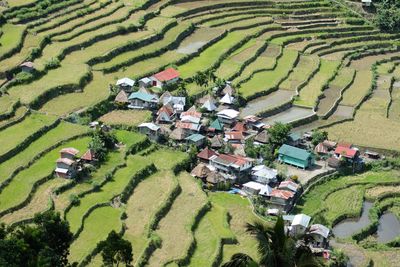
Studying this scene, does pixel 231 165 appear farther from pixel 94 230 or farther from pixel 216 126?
pixel 94 230

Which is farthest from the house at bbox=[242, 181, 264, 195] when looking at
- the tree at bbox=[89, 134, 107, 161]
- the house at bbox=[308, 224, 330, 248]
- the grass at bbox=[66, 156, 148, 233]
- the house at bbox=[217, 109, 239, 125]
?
the tree at bbox=[89, 134, 107, 161]

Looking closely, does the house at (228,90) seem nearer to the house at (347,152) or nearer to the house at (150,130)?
the house at (150,130)

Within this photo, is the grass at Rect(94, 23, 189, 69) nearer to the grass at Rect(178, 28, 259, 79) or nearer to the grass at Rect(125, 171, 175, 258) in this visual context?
the grass at Rect(178, 28, 259, 79)

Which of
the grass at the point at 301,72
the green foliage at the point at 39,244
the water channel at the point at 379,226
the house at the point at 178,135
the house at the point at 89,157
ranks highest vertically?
the green foliage at the point at 39,244

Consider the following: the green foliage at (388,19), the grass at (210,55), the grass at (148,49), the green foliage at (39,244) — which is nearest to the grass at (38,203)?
the green foliage at (39,244)

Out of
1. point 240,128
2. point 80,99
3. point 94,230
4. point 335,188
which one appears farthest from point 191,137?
point 94,230

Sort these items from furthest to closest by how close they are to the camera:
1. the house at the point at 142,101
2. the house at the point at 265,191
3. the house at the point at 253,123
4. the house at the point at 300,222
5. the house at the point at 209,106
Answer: the house at the point at 209,106 → the house at the point at 253,123 → the house at the point at 142,101 → the house at the point at 265,191 → the house at the point at 300,222
